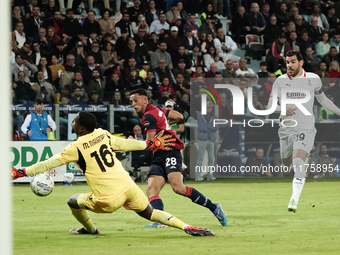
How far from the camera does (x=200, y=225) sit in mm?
8305

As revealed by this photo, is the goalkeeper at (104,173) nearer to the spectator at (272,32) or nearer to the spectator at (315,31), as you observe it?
the spectator at (272,32)

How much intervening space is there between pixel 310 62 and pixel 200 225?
13740 millimetres

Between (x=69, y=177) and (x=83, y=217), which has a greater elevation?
(x=83, y=217)

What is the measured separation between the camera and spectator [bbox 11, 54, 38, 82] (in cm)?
1733

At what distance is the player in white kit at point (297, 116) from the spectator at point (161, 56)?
9379mm

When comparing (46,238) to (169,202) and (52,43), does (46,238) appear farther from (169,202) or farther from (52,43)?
(52,43)

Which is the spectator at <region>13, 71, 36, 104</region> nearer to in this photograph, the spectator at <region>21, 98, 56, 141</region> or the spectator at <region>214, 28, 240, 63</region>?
the spectator at <region>21, 98, 56, 141</region>

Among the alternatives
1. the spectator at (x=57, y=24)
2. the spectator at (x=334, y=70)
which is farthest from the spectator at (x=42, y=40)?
the spectator at (x=334, y=70)

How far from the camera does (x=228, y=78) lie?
18.3m

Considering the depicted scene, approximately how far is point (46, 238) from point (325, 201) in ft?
21.1

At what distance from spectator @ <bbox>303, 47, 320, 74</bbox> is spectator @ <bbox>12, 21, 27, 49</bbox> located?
9598 mm

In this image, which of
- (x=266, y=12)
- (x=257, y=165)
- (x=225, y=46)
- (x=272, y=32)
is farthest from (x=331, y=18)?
(x=257, y=165)

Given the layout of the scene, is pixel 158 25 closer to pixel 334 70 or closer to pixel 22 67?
pixel 22 67

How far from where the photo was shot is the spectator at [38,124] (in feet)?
52.1
